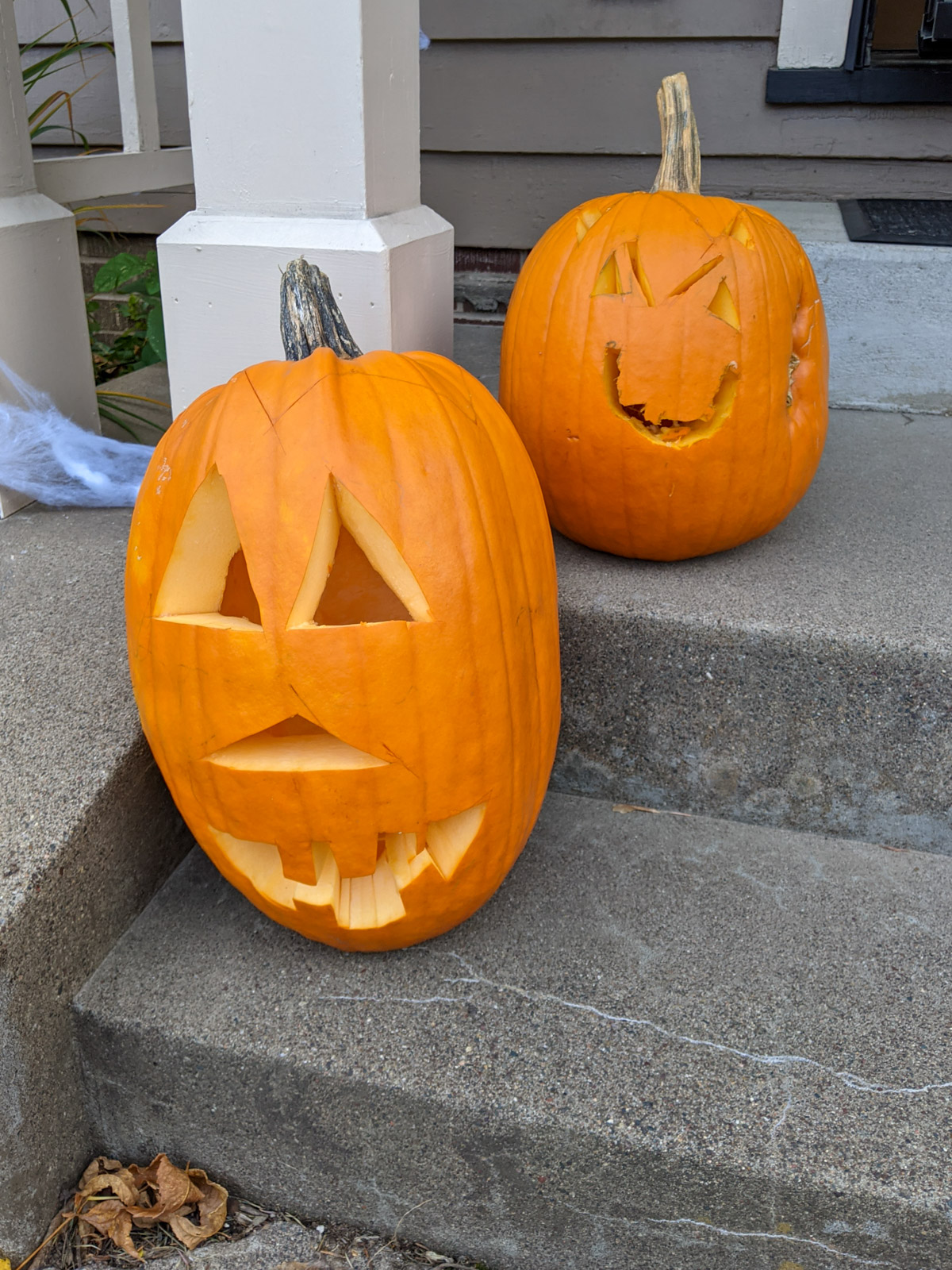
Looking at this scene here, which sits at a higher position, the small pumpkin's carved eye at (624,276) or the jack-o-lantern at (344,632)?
the small pumpkin's carved eye at (624,276)

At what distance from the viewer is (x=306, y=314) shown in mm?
1235

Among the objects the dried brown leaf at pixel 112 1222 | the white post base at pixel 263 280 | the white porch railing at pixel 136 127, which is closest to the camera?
the dried brown leaf at pixel 112 1222

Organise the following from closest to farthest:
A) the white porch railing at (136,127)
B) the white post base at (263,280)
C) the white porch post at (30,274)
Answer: the white post base at (263,280) < the white porch post at (30,274) < the white porch railing at (136,127)

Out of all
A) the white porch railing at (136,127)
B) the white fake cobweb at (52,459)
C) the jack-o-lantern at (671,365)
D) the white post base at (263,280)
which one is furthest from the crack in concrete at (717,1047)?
the white porch railing at (136,127)

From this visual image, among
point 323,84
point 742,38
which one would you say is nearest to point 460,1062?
point 323,84

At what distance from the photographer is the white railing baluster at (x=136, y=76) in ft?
9.23

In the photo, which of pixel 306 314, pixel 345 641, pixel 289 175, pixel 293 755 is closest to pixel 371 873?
pixel 293 755

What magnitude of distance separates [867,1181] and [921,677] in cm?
77

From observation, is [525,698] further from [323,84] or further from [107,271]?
[107,271]

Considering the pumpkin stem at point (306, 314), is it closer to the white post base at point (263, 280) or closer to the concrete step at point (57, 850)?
the white post base at point (263, 280)

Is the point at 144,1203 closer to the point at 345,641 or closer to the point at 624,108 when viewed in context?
the point at 345,641

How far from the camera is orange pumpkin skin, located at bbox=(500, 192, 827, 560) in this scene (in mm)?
A: 1568

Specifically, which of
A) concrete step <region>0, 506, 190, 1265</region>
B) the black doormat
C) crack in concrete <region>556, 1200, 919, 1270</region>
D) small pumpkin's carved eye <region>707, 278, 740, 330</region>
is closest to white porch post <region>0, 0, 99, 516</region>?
concrete step <region>0, 506, 190, 1265</region>

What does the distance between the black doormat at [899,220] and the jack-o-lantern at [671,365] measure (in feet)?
3.88
